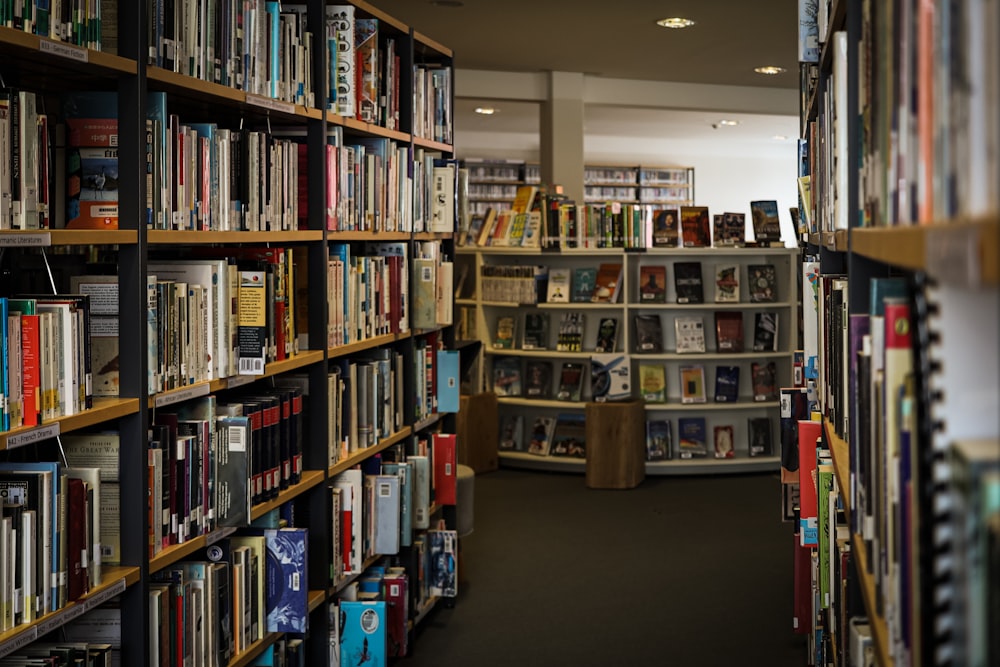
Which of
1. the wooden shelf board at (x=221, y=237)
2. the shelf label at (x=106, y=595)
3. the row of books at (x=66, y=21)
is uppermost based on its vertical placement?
the row of books at (x=66, y=21)

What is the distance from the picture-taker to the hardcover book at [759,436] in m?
7.53

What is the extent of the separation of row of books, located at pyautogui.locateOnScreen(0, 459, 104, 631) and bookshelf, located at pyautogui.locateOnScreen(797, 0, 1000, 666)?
141 cm

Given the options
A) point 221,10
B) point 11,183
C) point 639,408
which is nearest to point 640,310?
point 639,408

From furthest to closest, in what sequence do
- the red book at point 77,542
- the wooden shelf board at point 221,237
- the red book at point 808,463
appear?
1. the red book at point 808,463
2. the wooden shelf board at point 221,237
3. the red book at point 77,542

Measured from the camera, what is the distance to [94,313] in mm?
2348

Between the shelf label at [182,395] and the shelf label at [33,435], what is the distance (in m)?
0.37

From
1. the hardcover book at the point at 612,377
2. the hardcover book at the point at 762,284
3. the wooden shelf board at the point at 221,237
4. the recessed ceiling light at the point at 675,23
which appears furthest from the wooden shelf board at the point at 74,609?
the hardcover book at the point at 762,284

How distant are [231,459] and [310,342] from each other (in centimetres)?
69

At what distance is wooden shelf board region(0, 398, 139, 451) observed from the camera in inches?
76.4

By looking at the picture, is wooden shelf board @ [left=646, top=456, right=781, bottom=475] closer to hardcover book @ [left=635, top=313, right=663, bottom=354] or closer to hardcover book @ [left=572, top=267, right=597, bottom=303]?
hardcover book @ [left=635, top=313, right=663, bottom=354]

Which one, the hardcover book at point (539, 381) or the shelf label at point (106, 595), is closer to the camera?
the shelf label at point (106, 595)

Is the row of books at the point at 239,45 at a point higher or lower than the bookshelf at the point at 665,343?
higher

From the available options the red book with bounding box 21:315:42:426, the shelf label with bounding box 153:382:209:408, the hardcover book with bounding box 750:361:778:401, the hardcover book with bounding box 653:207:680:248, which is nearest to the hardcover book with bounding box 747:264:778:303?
the hardcover book with bounding box 750:361:778:401

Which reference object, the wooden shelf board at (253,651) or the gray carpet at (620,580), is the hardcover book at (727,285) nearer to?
the gray carpet at (620,580)
